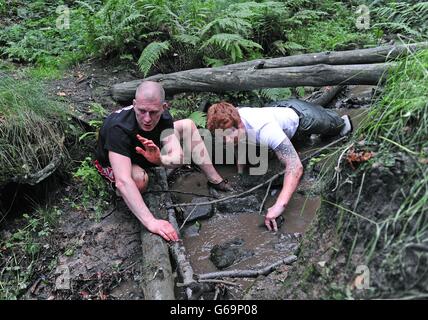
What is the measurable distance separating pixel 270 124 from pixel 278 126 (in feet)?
0.37

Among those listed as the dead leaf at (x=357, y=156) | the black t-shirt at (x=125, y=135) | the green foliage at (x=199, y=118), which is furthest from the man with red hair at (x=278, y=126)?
the dead leaf at (x=357, y=156)

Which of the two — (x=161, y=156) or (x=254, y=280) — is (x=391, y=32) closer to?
(x=161, y=156)

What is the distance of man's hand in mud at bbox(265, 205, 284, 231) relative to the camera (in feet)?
14.0

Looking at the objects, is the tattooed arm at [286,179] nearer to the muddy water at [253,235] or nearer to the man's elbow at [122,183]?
the muddy water at [253,235]

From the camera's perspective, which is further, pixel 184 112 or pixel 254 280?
pixel 184 112

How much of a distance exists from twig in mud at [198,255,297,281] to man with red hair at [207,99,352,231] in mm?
742

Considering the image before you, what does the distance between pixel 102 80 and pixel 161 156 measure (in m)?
2.88

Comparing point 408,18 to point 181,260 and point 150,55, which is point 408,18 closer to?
point 150,55

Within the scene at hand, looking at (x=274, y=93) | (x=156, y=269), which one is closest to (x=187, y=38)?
(x=274, y=93)

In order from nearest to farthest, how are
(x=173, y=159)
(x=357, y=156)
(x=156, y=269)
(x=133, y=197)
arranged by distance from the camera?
1. (x=357, y=156)
2. (x=156, y=269)
3. (x=133, y=197)
4. (x=173, y=159)

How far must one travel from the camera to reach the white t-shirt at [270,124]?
4.55 metres

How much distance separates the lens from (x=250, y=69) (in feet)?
18.6

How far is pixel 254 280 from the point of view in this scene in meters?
3.51
